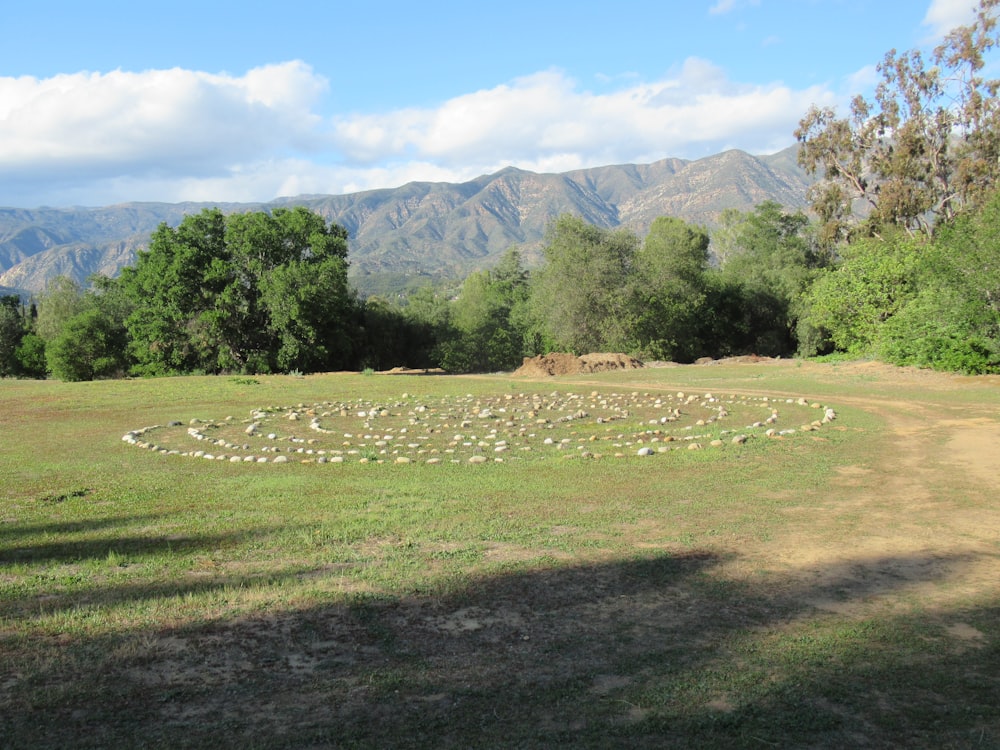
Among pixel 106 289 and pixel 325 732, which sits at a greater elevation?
pixel 106 289

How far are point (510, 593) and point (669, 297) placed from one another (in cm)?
4449

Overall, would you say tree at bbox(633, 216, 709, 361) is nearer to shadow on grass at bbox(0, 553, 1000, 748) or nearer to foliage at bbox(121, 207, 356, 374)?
foliage at bbox(121, 207, 356, 374)

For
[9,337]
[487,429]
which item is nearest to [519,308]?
[487,429]

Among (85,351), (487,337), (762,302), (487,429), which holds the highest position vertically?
(762,302)

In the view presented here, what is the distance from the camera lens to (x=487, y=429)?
56.9 ft

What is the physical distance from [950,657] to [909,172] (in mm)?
47568

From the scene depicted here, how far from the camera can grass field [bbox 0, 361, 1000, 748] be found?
4430 millimetres

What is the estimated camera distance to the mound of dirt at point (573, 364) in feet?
119

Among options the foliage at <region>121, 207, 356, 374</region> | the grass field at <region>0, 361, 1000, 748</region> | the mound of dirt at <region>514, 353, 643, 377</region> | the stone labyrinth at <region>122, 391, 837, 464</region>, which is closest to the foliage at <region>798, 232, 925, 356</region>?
the mound of dirt at <region>514, 353, 643, 377</region>

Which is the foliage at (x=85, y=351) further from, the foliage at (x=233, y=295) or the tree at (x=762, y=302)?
the tree at (x=762, y=302)

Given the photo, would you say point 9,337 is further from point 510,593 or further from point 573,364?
point 510,593

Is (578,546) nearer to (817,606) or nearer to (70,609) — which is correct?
(817,606)

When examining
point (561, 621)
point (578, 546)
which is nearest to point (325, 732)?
point (561, 621)

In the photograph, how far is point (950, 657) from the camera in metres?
5.16
